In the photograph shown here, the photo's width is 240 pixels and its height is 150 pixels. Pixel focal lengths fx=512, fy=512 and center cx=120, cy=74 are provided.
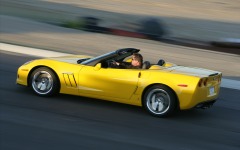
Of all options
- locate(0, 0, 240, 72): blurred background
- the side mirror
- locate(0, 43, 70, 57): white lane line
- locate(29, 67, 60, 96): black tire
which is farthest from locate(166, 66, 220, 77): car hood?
locate(0, 43, 70, 57): white lane line

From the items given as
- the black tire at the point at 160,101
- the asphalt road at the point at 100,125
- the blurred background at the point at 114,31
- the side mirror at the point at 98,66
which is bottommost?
the asphalt road at the point at 100,125

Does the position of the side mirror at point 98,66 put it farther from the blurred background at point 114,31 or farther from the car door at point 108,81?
the blurred background at point 114,31

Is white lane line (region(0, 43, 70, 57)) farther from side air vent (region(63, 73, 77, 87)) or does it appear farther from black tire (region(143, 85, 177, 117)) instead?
black tire (region(143, 85, 177, 117))

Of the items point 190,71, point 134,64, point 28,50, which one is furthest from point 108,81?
point 28,50

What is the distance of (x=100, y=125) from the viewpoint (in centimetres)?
791

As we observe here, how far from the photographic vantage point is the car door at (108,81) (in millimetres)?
8898

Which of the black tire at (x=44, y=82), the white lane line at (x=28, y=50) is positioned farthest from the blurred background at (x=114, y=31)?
the black tire at (x=44, y=82)

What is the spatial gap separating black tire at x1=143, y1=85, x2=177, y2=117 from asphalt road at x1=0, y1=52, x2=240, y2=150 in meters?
0.14

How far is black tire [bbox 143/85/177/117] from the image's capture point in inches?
339

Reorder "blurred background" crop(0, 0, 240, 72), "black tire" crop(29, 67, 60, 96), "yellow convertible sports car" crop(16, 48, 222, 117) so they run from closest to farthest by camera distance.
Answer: "yellow convertible sports car" crop(16, 48, 222, 117), "black tire" crop(29, 67, 60, 96), "blurred background" crop(0, 0, 240, 72)

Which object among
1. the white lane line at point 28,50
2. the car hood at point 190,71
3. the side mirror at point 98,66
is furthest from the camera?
the white lane line at point 28,50

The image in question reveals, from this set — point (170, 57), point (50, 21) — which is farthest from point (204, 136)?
point (50, 21)

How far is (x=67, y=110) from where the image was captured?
866 cm

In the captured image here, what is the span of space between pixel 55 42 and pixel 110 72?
9.53 meters
